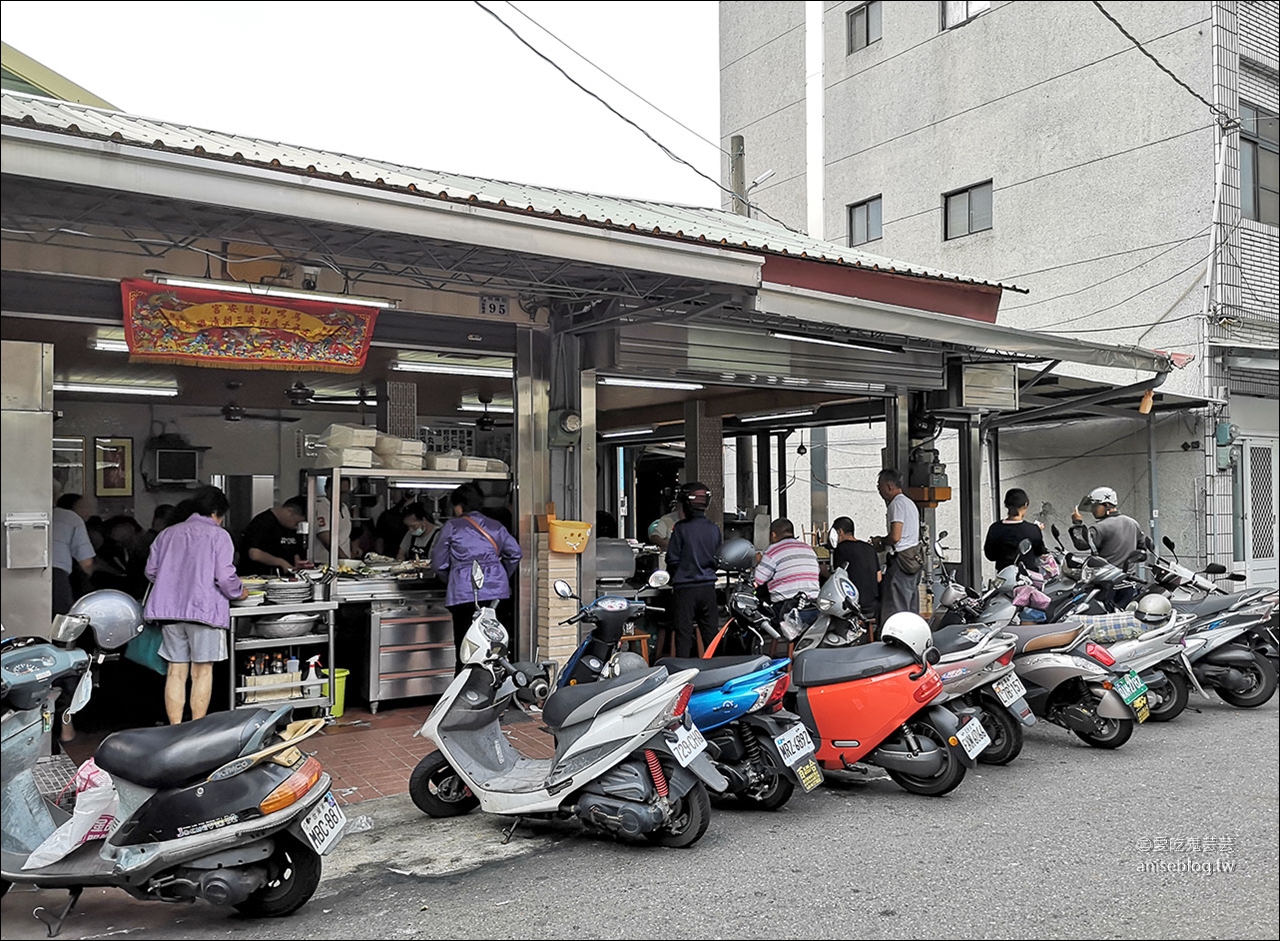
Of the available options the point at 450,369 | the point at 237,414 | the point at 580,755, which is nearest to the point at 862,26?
the point at 450,369

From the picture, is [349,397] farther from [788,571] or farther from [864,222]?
[864,222]

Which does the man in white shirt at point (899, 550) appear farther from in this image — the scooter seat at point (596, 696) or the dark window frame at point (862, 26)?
the dark window frame at point (862, 26)

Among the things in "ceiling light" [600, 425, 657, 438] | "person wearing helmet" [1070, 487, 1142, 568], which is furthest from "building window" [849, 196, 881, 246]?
"person wearing helmet" [1070, 487, 1142, 568]

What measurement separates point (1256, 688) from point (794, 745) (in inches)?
203

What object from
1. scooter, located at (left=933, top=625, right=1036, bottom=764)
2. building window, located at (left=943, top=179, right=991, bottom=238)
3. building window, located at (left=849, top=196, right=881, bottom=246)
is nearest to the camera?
scooter, located at (left=933, top=625, right=1036, bottom=764)

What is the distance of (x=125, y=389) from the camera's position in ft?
32.0

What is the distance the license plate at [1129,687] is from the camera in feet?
22.8

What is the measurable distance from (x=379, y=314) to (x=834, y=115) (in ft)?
44.9

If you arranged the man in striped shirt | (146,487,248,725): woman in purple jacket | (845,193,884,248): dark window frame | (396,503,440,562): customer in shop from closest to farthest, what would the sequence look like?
(146,487,248,725): woman in purple jacket < the man in striped shirt < (396,503,440,562): customer in shop < (845,193,884,248): dark window frame

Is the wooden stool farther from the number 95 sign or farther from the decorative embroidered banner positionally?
the decorative embroidered banner

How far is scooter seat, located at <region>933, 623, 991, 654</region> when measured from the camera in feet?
20.8

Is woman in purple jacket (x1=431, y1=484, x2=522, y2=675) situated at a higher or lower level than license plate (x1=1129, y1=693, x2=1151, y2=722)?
higher

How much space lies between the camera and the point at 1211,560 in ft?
44.5

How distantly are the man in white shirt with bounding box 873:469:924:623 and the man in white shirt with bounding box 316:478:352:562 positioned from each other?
5095mm
